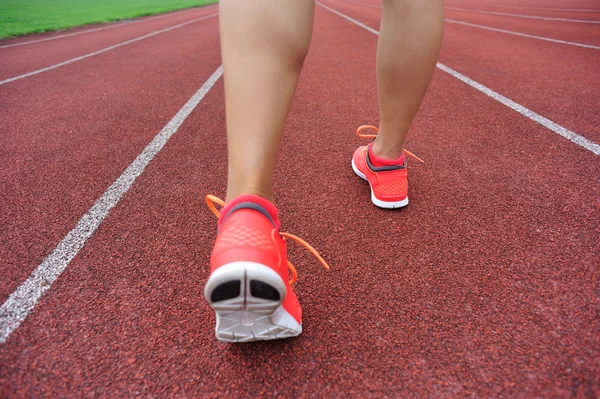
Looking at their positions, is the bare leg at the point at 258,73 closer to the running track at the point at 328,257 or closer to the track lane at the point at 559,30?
the running track at the point at 328,257

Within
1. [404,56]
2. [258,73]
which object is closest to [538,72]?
[404,56]

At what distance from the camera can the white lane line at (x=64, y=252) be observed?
107 cm

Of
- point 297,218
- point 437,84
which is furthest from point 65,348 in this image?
point 437,84

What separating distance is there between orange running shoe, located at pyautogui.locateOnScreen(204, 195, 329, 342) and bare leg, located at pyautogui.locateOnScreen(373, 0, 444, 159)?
76 centimetres

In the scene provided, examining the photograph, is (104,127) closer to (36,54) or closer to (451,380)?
(451,380)

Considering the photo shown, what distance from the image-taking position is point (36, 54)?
5.43 metres

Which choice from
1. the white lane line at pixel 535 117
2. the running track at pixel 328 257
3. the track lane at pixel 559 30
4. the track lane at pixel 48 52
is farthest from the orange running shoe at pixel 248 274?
the track lane at pixel 559 30

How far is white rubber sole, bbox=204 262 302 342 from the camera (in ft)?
2.30

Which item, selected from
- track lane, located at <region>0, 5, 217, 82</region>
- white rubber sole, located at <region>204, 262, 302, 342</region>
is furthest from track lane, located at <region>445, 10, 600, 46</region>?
track lane, located at <region>0, 5, 217, 82</region>

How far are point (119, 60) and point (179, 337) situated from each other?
491 centimetres

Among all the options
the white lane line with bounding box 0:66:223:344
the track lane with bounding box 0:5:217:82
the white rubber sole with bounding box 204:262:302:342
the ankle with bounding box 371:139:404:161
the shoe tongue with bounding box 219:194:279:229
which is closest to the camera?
the white rubber sole with bounding box 204:262:302:342

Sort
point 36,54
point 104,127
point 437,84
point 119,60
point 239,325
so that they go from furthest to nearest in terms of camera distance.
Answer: point 36,54, point 119,60, point 437,84, point 104,127, point 239,325

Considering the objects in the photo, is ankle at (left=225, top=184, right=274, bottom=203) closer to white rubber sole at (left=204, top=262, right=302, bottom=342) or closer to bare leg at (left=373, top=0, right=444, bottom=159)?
white rubber sole at (left=204, top=262, right=302, bottom=342)

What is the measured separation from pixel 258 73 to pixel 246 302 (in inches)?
21.2
